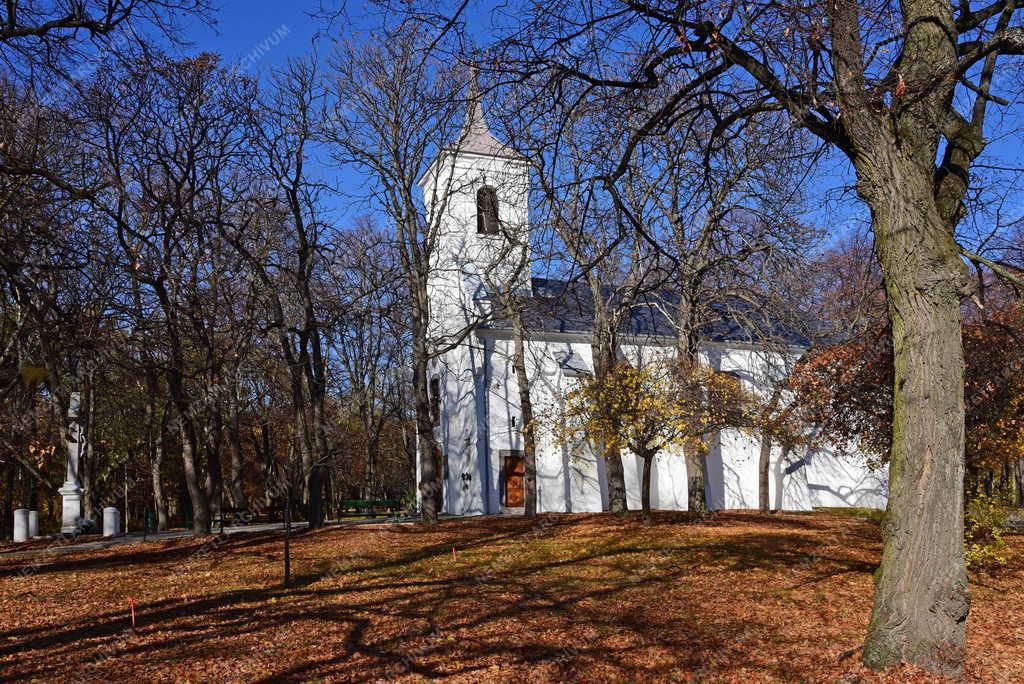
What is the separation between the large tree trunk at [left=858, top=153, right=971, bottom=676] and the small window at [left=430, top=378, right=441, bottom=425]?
928 inches

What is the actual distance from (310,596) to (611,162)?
7.42m

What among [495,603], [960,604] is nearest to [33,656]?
[495,603]

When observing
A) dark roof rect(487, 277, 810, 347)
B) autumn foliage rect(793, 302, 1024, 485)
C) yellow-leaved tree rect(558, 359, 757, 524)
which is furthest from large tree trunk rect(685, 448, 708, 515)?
autumn foliage rect(793, 302, 1024, 485)

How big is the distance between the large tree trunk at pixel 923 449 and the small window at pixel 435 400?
77.4 ft

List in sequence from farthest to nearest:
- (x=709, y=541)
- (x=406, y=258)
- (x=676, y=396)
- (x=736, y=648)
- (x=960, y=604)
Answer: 1. (x=406, y=258)
2. (x=676, y=396)
3. (x=709, y=541)
4. (x=736, y=648)
5. (x=960, y=604)

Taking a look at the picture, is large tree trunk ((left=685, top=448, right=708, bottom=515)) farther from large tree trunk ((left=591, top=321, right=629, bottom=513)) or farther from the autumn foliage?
the autumn foliage

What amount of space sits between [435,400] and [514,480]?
455 cm

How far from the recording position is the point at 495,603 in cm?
1066

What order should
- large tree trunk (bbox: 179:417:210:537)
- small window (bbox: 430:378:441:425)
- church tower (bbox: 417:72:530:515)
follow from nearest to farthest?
large tree trunk (bbox: 179:417:210:537) < church tower (bbox: 417:72:530:515) < small window (bbox: 430:378:441:425)

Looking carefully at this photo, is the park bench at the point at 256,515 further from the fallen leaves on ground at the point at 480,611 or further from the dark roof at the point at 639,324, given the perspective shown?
the dark roof at the point at 639,324

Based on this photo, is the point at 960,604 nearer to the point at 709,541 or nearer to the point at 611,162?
the point at 611,162

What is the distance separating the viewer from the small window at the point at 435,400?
30125 millimetres

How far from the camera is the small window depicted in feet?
98.8

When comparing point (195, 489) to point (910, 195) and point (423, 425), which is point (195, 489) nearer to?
point (423, 425)
